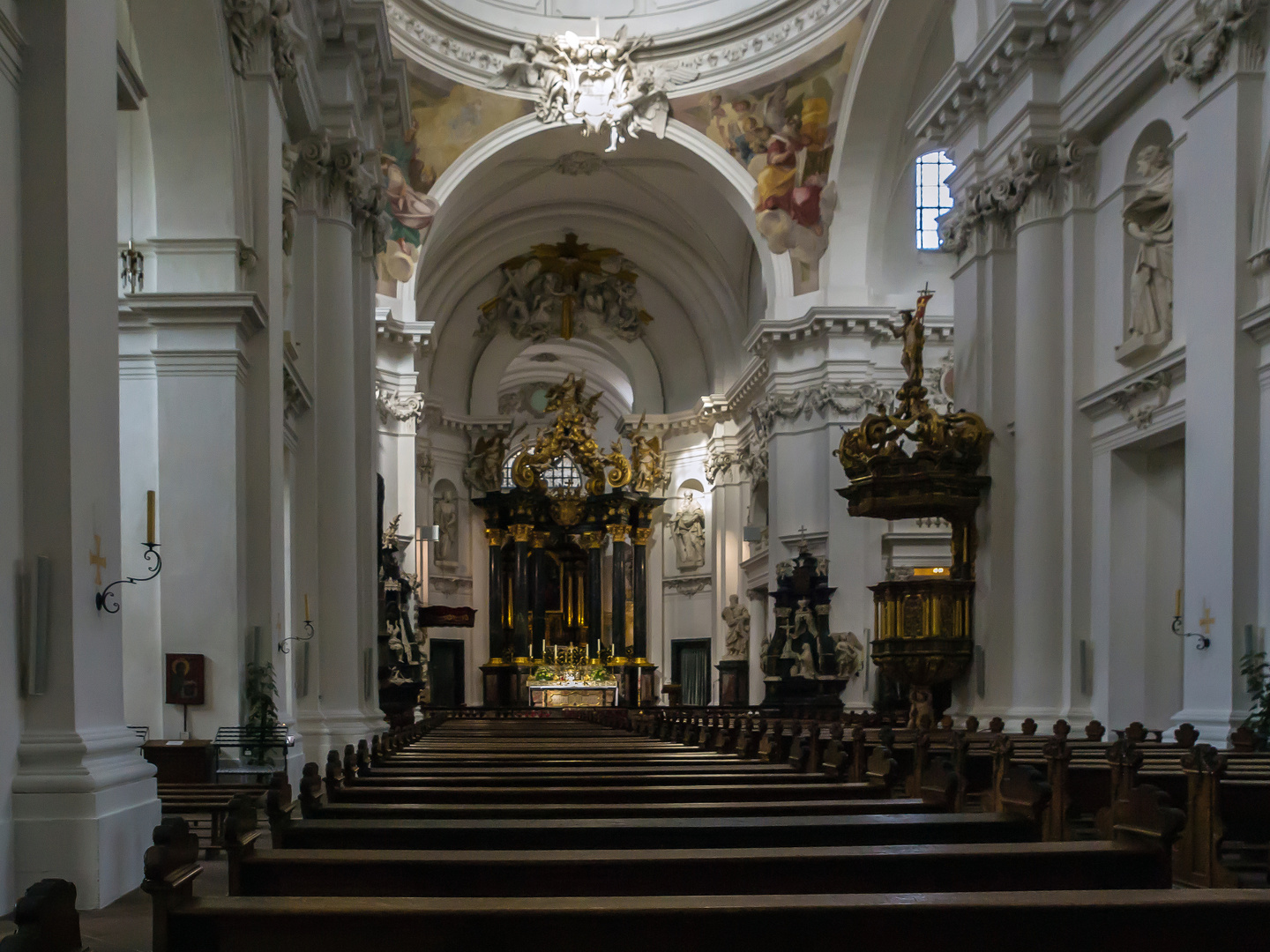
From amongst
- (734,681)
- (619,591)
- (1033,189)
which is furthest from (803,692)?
(619,591)

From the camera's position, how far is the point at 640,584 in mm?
31828

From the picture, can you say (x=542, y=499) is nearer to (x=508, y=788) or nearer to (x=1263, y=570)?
(x=1263, y=570)

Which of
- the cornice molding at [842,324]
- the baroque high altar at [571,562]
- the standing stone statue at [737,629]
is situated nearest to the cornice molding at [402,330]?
the cornice molding at [842,324]

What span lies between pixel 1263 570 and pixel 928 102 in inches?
289

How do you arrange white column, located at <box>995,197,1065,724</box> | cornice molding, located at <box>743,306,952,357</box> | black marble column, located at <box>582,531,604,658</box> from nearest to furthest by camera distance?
1. white column, located at <box>995,197,1065,724</box>
2. cornice molding, located at <box>743,306,952,357</box>
3. black marble column, located at <box>582,531,604,658</box>

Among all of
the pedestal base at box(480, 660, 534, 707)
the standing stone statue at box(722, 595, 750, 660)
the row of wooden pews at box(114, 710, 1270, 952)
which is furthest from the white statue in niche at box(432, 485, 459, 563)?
the row of wooden pews at box(114, 710, 1270, 952)

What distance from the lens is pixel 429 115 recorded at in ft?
74.5

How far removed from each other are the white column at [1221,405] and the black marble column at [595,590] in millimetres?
22266

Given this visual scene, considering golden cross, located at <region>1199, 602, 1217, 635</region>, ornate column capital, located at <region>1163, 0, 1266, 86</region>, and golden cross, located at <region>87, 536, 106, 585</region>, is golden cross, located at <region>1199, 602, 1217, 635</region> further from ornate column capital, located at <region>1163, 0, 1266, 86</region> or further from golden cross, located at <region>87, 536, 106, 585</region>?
golden cross, located at <region>87, 536, 106, 585</region>

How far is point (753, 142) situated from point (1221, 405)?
14.2m

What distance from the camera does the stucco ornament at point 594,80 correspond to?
893 inches

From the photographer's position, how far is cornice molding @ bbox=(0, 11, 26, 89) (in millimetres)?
5301

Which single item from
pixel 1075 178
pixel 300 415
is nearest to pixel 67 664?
pixel 300 415

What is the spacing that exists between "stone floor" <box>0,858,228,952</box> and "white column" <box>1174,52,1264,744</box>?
24.2ft
